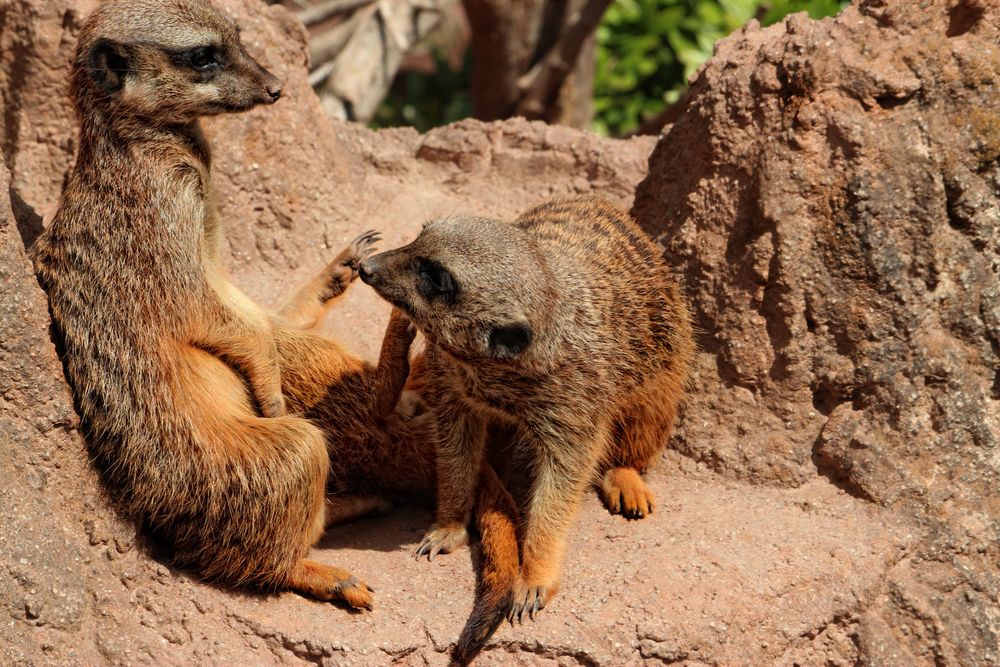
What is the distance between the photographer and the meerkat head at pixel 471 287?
3471 millimetres

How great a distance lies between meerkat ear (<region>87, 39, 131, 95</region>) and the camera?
3.42 metres

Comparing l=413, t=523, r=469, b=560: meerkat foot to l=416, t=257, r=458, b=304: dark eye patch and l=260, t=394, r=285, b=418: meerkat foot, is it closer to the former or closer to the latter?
l=260, t=394, r=285, b=418: meerkat foot

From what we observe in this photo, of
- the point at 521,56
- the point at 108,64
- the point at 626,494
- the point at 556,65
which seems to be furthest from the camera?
the point at 521,56

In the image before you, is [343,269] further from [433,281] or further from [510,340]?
[510,340]

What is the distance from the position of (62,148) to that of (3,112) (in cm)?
31

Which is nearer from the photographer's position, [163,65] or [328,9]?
[163,65]

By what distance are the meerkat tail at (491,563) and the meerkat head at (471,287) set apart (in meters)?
0.57

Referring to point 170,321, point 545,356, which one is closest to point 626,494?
point 545,356

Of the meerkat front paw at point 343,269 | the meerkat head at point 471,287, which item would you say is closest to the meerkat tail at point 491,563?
the meerkat head at point 471,287

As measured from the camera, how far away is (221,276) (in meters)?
3.79

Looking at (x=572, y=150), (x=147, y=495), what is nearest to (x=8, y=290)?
(x=147, y=495)

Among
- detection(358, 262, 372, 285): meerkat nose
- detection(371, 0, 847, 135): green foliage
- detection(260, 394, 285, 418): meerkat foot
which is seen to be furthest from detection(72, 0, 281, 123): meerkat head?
detection(371, 0, 847, 135): green foliage

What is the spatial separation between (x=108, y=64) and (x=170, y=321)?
2.66 ft

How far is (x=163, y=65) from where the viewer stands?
11.3 feet
